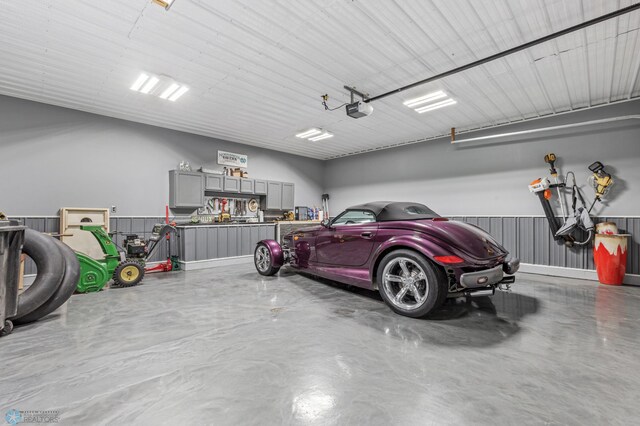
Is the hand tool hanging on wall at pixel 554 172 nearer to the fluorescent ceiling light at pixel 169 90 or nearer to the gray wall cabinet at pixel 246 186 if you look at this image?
the gray wall cabinet at pixel 246 186

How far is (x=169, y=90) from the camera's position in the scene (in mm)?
4523

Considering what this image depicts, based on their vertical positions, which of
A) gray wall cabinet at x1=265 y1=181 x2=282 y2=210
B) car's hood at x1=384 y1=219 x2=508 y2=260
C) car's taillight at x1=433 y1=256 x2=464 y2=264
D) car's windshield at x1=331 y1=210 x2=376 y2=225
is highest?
gray wall cabinet at x1=265 y1=181 x2=282 y2=210

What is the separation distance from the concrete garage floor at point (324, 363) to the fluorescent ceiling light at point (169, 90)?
327 cm

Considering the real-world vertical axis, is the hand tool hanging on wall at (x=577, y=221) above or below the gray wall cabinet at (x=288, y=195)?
below

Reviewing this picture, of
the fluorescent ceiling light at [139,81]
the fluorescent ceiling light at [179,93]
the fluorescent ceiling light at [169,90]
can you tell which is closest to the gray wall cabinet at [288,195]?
the fluorescent ceiling light at [179,93]

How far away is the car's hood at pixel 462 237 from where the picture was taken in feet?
9.66

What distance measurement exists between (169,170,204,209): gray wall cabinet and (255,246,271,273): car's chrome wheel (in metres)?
2.33

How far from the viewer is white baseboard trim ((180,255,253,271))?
591cm

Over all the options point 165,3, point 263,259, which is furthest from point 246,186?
point 165,3

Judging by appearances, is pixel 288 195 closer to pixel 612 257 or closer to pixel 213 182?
pixel 213 182

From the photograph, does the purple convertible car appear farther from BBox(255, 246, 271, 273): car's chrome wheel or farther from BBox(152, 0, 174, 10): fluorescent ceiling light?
BBox(152, 0, 174, 10): fluorescent ceiling light

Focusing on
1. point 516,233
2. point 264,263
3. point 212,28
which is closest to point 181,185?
point 264,263

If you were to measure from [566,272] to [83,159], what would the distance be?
374 inches

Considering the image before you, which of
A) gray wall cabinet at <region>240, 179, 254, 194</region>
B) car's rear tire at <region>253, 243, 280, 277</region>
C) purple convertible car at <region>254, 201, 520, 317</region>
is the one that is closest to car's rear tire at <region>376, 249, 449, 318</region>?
purple convertible car at <region>254, 201, 520, 317</region>
